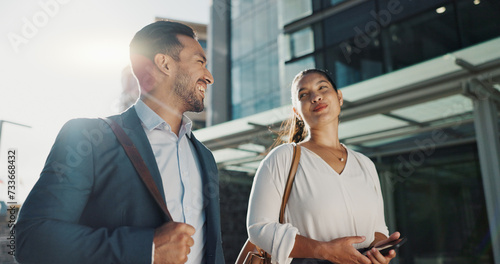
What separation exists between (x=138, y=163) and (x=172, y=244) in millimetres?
342

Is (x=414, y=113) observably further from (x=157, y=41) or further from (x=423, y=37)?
(x=157, y=41)

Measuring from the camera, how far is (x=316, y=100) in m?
2.19

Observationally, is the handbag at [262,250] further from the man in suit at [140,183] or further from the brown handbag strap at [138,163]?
the brown handbag strap at [138,163]

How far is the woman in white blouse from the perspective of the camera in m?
1.75

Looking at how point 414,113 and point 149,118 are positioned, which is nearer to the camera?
point 149,118

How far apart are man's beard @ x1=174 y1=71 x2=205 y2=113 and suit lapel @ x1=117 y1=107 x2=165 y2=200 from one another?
0.21 metres

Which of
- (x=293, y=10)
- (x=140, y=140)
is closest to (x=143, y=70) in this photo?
(x=140, y=140)

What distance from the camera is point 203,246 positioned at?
164cm

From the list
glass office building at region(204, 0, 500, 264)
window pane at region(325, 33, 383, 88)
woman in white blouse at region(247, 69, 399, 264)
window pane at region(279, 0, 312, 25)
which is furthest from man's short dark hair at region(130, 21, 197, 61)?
window pane at region(279, 0, 312, 25)

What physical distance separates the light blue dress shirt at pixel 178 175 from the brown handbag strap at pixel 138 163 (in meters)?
0.16

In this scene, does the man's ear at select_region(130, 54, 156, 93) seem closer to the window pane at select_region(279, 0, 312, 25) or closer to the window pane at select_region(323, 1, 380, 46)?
the window pane at select_region(323, 1, 380, 46)

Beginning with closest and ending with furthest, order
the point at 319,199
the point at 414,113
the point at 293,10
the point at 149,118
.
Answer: the point at 149,118
the point at 319,199
the point at 414,113
the point at 293,10

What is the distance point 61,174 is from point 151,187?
290 millimetres

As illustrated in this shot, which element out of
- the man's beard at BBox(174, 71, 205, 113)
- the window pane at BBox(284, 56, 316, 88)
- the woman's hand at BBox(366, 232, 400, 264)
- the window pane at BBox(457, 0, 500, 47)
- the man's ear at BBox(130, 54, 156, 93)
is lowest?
the woman's hand at BBox(366, 232, 400, 264)
